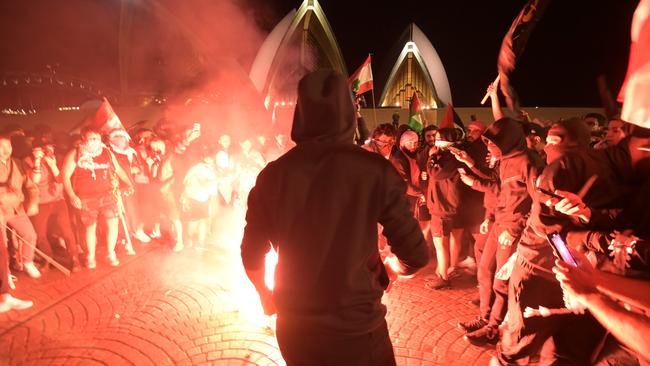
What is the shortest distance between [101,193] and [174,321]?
9.85 feet

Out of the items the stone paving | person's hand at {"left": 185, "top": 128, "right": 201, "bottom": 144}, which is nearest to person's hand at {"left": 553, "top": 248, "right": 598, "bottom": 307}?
the stone paving

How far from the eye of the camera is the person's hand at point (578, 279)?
1.46m

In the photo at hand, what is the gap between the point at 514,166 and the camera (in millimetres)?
3594

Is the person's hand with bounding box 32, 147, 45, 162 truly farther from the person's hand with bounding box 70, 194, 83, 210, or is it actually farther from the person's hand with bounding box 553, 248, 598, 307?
the person's hand with bounding box 553, 248, 598, 307

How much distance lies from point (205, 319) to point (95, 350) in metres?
1.13

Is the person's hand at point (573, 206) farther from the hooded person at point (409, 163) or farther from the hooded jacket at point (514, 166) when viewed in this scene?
the hooded person at point (409, 163)

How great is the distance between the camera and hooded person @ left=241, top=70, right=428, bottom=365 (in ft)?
5.50

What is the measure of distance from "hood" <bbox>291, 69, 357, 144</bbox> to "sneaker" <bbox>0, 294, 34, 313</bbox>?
5074 millimetres

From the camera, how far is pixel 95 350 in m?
3.71

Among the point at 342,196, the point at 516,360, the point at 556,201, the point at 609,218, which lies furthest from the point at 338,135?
the point at 516,360

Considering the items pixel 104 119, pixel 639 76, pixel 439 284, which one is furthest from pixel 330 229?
pixel 104 119

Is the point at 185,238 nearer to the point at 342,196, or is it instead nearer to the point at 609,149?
the point at 342,196

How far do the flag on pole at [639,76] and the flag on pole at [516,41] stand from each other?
3590 millimetres

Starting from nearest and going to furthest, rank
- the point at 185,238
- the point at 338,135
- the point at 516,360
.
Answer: the point at 338,135, the point at 516,360, the point at 185,238
